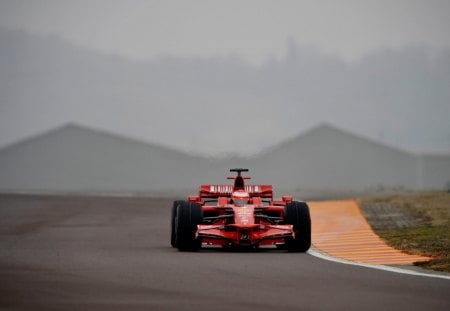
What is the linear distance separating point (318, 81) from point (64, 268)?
287 ft

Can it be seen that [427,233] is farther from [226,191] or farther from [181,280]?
[181,280]

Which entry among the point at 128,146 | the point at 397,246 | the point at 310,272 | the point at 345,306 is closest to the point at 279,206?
the point at 397,246

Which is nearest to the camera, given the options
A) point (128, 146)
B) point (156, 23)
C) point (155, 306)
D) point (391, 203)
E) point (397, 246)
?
point (155, 306)

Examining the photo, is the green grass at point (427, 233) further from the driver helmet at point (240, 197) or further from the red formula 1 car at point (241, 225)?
the driver helmet at point (240, 197)

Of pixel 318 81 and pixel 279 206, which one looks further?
pixel 318 81

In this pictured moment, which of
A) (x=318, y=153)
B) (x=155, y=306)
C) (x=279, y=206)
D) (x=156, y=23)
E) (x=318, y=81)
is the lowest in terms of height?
(x=155, y=306)

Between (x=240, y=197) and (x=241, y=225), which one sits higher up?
(x=240, y=197)

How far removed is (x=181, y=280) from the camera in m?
14.2

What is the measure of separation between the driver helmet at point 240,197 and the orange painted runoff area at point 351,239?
1.69 m

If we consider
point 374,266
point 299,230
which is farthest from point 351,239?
point 374,266

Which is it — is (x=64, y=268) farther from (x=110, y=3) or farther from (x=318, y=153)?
(x=110, y=3)

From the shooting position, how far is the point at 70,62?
9819cm

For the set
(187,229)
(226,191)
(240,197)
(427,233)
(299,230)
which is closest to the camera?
(187,229)

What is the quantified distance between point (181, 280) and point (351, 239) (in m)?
10.3
